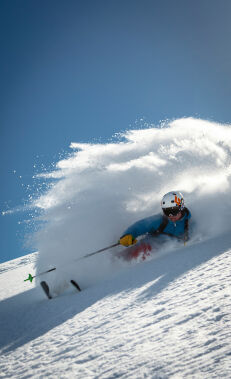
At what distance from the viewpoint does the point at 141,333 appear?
215 centimetres

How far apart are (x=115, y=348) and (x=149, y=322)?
17.8 inches

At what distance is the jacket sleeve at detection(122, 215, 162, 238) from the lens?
670 cm

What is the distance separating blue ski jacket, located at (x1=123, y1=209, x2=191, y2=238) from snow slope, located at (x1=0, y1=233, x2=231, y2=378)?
8.67 feet

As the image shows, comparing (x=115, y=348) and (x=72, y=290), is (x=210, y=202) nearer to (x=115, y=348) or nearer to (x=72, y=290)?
(x=72, y=290)

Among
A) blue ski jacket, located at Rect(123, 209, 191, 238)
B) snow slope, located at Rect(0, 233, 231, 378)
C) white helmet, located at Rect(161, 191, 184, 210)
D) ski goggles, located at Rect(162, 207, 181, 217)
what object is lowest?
snow slope, located at Rect(0, 233, 231, 378)

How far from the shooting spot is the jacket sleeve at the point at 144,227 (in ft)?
22.0

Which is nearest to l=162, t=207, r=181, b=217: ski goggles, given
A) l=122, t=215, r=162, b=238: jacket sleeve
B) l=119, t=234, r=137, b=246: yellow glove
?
l=122, t=215, r=162, b=238: jacket sleeve

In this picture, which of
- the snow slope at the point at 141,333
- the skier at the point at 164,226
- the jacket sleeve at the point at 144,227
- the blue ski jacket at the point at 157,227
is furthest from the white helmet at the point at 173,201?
the snow slope at the point at 141,333

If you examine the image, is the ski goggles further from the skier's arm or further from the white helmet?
the skier's arm

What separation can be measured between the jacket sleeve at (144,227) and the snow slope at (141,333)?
8.79 feet

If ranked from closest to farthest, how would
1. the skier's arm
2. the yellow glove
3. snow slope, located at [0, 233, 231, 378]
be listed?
1. snow slope, located at [0, 233, 231, 378]
2. the yellow glove
3. the skier's arm

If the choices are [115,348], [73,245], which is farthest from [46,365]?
[73,245]

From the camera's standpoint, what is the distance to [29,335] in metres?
3.33

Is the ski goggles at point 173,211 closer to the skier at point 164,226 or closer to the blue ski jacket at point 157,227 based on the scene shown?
the skier at point 164,226
